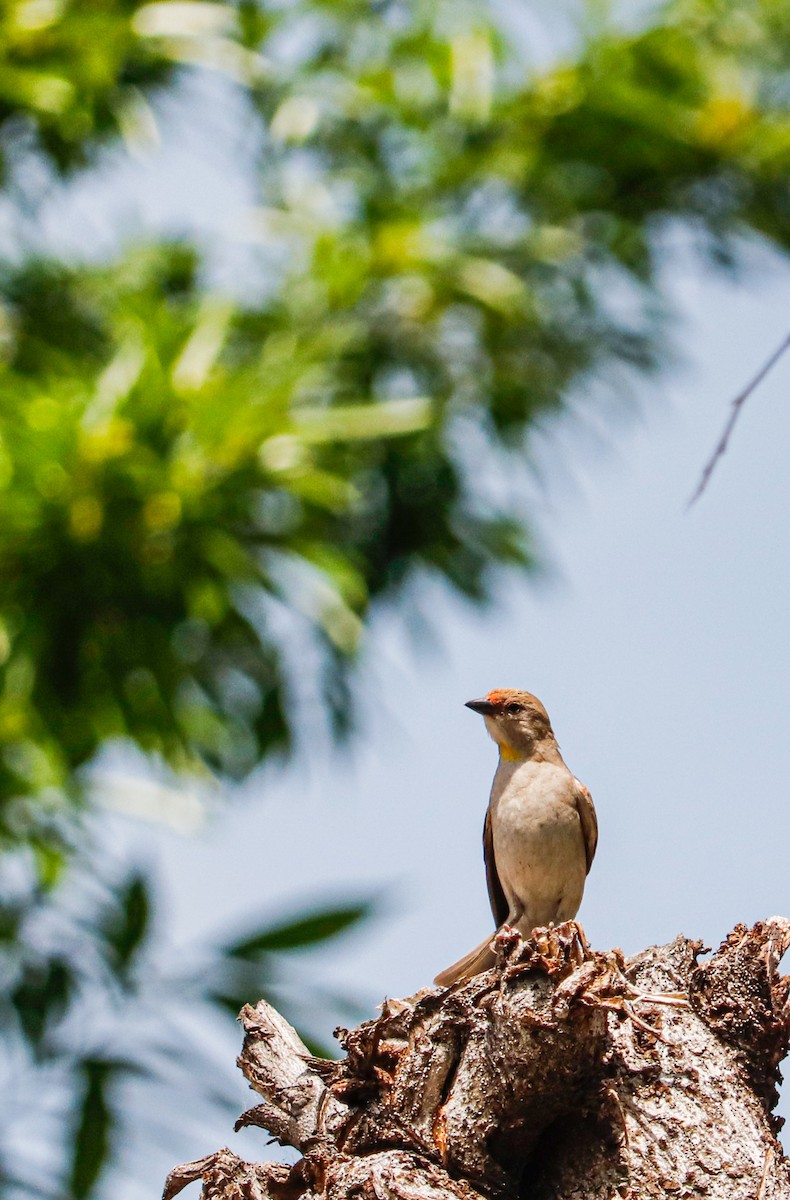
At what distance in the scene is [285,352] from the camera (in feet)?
23.4

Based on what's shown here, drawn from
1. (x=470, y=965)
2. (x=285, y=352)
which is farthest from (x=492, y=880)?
(x=285, y=352)

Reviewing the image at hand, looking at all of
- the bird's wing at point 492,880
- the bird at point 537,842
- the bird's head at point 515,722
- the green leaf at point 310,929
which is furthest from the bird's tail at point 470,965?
the green leaf at point 310,929

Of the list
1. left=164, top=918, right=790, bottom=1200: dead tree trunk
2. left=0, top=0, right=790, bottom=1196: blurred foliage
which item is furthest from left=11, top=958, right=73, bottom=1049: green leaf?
left=164, top=918, right=790, bottom=1200: dead tree trunk

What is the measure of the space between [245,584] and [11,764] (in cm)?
126

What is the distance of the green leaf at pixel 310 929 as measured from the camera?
216 inches

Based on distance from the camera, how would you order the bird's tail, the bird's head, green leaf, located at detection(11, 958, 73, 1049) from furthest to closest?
green leaf, located at detection(11, 958, 73, 1049) < the bird's head < the bird's tail

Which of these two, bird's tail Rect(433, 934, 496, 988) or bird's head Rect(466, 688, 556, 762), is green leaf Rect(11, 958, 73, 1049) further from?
bird's tail Rect(433, 934, 496, 988)

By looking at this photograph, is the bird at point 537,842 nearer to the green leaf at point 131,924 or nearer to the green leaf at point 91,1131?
the green leaf at point 131,924

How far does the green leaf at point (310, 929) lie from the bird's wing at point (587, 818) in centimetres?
176

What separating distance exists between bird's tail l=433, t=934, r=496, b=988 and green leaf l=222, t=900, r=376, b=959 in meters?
2.26

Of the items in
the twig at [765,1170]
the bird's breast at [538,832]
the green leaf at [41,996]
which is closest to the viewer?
the twig at [765,1170]

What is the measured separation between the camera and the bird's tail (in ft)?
10.5

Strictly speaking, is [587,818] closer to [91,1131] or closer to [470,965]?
[470,965]

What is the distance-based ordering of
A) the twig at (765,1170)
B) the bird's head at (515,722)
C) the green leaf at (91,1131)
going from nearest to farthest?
the twig at (765,1170)
the bird's head at (515,722)
the green leaf at (91,1131)
